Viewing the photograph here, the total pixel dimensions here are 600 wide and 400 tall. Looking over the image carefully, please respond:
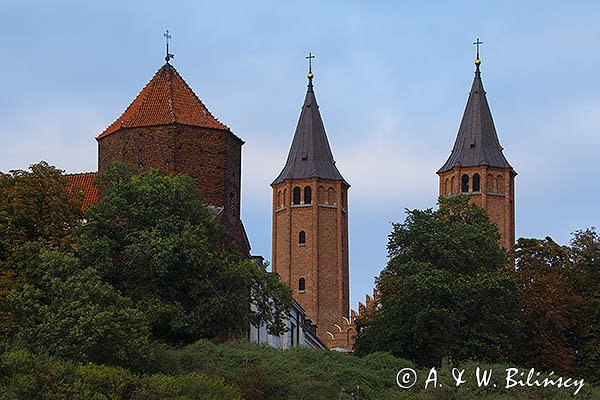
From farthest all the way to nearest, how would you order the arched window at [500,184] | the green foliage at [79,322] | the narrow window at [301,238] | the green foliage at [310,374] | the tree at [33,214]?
the narrow window at [301,238], the arched window at [500,184], the tree at [33,214], the green foliage at [310,374], the green foliage at [79,322]

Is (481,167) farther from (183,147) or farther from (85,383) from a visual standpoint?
(85,383)

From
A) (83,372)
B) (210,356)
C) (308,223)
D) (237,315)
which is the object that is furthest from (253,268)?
(308,223)

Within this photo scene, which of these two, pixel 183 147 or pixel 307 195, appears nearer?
pixel 183 147

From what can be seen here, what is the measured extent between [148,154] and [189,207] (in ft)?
20.0

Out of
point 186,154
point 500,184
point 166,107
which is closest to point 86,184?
point 166,107

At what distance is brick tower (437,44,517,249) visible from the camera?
10488 centimetres

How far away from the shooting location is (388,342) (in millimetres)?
49031

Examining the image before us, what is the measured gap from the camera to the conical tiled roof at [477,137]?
105m

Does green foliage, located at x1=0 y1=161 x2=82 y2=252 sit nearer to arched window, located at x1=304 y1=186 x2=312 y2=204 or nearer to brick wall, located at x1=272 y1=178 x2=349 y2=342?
brick wall, located at x1=272 y1=178 x2=349 y2=342

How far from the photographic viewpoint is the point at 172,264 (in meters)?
41.6

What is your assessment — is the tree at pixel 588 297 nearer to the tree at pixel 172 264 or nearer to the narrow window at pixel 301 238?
the tree at pixel 172 264

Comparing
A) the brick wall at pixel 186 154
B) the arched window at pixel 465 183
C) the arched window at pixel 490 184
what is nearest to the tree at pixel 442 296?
the brick wall at pixel 186 154

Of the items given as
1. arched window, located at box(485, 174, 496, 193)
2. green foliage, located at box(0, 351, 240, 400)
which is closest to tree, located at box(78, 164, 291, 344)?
green foliage, located at box(0, 351, 240, 400)

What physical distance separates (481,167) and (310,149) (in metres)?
13.5
